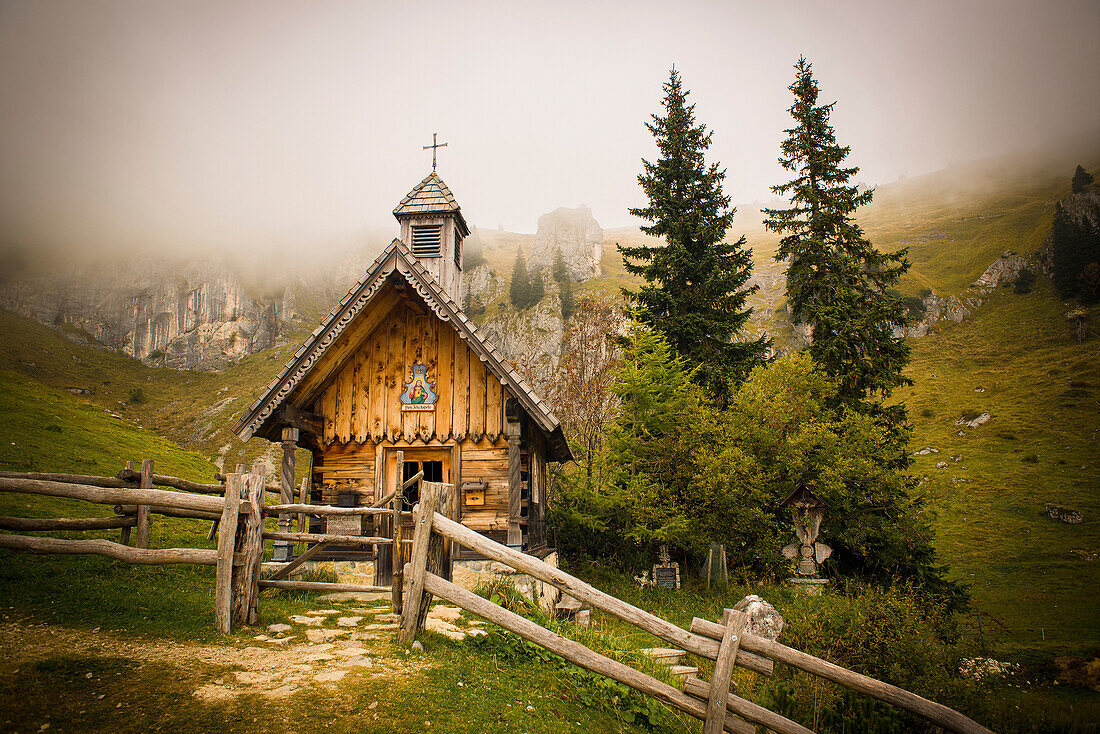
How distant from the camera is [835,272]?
68.8 ft

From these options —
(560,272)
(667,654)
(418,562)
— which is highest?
(560,272)

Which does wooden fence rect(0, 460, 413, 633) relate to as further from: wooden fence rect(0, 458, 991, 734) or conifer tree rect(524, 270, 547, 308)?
conifer tree rect(524, 270, 547, 308)

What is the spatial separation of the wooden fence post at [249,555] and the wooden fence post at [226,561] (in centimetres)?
13

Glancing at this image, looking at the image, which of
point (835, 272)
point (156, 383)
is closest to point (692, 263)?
point (835, 272)

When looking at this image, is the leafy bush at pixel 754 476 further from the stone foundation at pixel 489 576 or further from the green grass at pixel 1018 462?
the stone foundation at pixel 489 576

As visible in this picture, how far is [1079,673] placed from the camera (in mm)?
14422

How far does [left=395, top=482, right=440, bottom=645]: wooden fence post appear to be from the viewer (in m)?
5.86

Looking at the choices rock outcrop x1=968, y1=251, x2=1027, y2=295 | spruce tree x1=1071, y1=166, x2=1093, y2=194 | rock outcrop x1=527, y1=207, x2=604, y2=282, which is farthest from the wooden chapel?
spruce tree x1=1071, y1=166, x2=1093, y2=194

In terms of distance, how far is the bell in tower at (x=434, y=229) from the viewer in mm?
17281

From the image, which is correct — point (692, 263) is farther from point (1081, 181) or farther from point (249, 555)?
point (1081, 181)

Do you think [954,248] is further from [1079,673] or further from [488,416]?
[488,416]

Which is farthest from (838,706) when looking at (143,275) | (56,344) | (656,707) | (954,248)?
(143,275)

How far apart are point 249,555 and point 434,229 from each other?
13.4 meters

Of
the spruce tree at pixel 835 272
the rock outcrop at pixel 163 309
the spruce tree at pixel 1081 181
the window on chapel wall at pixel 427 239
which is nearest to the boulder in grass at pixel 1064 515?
the spruce tree at pixel 835 272
